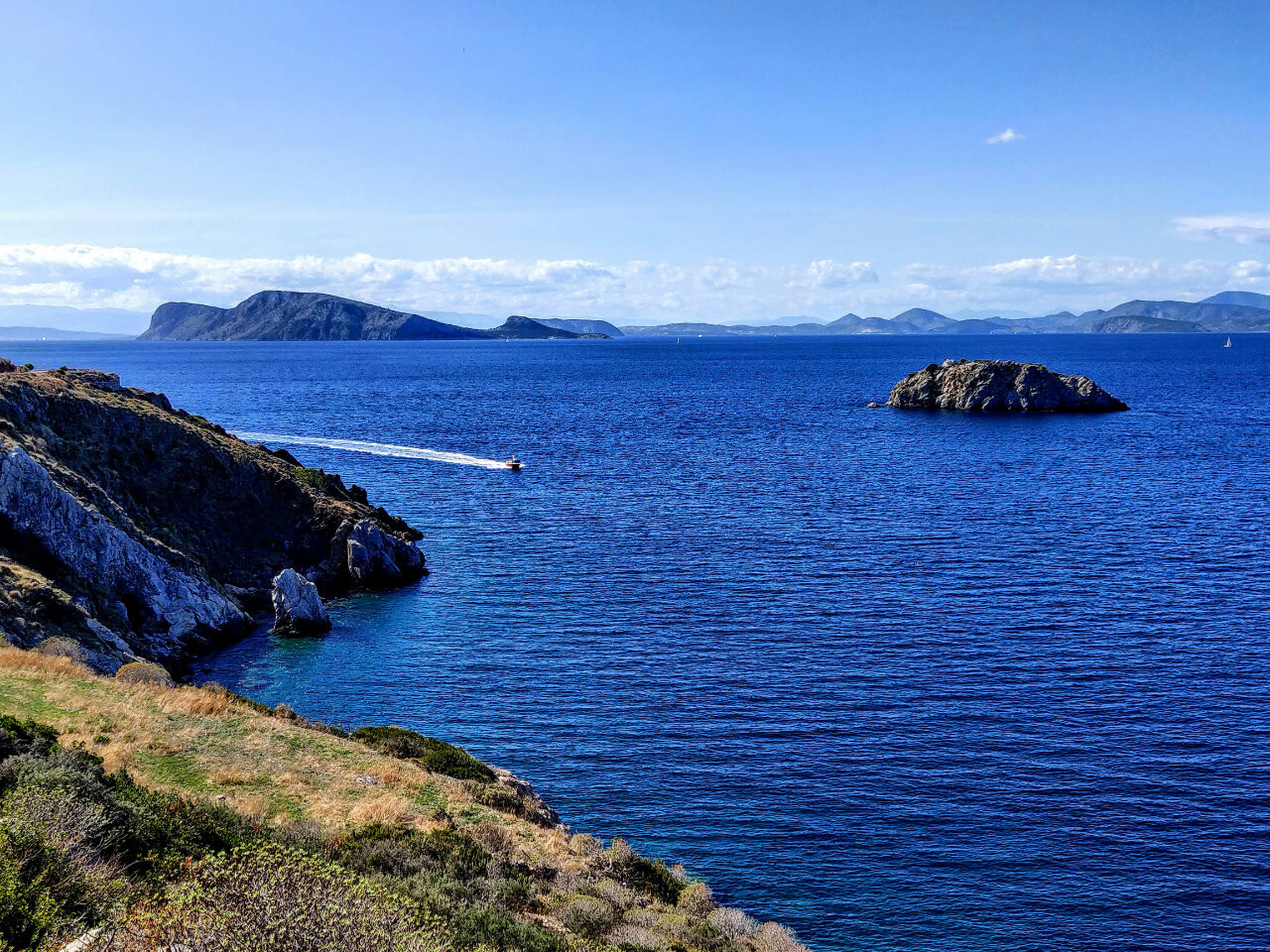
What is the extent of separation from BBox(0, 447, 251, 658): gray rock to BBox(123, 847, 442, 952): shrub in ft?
135

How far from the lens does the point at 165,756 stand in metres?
29.2

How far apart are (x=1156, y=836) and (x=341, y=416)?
145974 millimetres

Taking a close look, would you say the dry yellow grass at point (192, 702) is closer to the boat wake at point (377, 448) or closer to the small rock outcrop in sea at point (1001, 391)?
the boat wake at point (377, 448)

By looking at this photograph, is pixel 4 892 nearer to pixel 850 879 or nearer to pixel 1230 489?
pixel 850 879

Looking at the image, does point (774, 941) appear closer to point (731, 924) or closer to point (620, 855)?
point (731, 924)

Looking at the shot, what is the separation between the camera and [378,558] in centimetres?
6638

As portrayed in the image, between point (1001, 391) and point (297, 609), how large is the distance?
492ft

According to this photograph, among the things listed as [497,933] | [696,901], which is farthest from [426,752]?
[497,933]

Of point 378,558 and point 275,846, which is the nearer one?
point 275,846

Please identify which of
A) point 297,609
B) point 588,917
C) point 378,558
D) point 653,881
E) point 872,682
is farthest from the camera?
point 378,558

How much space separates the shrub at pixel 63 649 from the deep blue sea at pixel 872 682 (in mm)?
9373

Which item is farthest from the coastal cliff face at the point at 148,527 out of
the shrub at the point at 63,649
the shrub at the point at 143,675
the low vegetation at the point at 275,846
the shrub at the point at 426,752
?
the shrub at the point at 426,752

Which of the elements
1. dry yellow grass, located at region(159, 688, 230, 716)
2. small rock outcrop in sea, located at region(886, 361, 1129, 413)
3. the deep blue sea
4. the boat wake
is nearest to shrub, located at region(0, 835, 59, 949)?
dry yellow grass, located at region(159, 688, 230, 716)

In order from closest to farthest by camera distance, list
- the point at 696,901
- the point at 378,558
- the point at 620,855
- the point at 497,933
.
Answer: the point at 497,933, the point at 696,901, the point at 620,855, the point at 378,558
